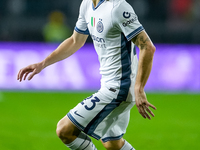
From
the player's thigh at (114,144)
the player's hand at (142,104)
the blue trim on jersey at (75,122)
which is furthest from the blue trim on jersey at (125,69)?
the player's thigh at (114,144)

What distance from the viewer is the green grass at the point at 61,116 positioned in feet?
20.5

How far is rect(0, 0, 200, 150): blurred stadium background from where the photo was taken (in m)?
6.93

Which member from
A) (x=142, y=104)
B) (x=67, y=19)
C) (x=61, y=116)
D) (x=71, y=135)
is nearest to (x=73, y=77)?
(x=61, y=116)

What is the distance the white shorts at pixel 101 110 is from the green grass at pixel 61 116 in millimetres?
1891

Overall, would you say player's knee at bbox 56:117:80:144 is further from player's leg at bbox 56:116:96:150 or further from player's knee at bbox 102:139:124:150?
player's knee at bbox 102:139:124:150

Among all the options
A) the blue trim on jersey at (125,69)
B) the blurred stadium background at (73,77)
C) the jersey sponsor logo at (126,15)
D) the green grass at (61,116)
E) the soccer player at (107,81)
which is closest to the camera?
the jersey sponsor logo at (126,15)

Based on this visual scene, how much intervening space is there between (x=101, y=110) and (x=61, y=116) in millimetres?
4344

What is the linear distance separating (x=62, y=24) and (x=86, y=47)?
304 centimetres

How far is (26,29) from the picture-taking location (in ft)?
47.4

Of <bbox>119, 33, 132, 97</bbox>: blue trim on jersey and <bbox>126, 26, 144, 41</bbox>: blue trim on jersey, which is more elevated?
<bbox>126, 26, 144, 41</bbox>: blue trim on jersey

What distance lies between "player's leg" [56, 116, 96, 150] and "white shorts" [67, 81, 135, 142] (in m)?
0.05

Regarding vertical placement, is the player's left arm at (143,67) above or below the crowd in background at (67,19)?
above

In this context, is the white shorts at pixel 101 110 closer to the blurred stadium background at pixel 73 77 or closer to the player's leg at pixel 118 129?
the player's leg at pixel 118 129

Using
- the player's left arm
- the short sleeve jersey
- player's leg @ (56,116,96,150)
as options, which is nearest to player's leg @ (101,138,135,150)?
player's leg @ (56,116,96,150)
